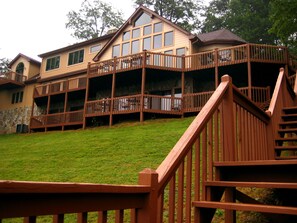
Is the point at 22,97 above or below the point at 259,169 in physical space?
above

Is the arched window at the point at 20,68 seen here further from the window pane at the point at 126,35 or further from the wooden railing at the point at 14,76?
the window pane at the point at 126,35

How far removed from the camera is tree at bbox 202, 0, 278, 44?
30.5 m

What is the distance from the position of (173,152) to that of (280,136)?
3.82m

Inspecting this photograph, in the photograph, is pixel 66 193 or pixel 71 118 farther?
pixel 71 118

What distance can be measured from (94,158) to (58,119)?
1261cm

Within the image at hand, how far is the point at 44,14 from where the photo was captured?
59.4m

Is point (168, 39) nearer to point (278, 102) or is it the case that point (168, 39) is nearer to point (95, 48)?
point (95, 48)

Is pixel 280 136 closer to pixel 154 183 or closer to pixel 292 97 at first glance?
pixel 292 97

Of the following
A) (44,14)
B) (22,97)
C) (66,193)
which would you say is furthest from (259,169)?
(44,14)

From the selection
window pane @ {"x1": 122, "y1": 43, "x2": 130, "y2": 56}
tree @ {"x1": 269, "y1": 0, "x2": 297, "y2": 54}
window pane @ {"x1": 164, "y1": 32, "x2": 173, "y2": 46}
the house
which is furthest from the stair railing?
window pane @ {"x1": 122, "y1": 43, "x2": 130, "y2": 56}

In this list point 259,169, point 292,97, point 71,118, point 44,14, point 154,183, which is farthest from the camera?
point 44,14

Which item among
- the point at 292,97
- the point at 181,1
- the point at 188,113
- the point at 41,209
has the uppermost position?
the point at 181,1

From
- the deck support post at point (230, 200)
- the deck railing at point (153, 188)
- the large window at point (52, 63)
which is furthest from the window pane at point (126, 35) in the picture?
the deck support post at point (230, 200)

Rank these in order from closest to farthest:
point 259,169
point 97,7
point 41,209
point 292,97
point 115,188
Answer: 1. point 41,209
2. point 115,188
3. point 259,169
4. point 292,97
5. point 97,7
